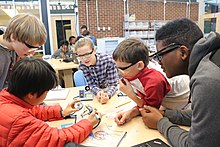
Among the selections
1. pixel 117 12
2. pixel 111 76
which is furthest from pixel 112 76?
pixel 117 12

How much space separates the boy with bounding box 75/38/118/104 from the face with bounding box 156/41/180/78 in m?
0.83

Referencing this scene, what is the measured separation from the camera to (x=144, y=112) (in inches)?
42.9

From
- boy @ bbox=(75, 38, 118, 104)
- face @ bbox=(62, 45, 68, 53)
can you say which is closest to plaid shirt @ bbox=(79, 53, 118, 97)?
boy @ bbox=(75, 38, 118, 104)

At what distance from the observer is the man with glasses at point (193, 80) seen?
0.61 metres

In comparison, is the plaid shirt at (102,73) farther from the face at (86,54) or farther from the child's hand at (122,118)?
the child's hand at (122,118)

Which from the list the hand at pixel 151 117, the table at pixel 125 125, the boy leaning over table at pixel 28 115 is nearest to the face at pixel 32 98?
the boy leaning over table at pixel 28 115

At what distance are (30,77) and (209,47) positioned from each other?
28.9 inches

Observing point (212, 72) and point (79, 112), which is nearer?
point (212, 72)

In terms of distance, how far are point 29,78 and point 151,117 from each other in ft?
2.07

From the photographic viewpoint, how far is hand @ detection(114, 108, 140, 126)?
112 centimetres

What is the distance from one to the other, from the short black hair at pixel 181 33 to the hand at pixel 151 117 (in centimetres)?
37

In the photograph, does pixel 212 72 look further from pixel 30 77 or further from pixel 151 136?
pixel 30 77

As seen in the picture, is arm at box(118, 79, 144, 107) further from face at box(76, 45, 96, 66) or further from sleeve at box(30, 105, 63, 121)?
face at box(76, 45, 96, 66)

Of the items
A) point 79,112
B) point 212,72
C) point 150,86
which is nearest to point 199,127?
point 212,72
